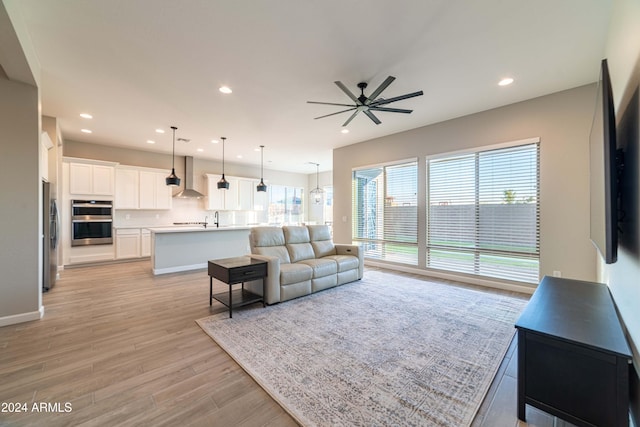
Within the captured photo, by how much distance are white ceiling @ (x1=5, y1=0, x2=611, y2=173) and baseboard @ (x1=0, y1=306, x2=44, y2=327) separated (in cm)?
299

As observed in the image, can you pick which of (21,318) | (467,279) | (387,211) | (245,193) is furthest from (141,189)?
(467,279)

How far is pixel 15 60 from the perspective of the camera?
99.9 inches

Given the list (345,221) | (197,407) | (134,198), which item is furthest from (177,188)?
(197,407)

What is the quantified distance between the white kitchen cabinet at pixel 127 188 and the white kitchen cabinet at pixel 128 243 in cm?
66

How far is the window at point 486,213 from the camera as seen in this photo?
4.08m

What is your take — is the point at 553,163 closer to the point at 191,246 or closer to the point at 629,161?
the point at 629,161

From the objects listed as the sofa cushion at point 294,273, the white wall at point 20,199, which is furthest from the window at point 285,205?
the white wall at point 20,199

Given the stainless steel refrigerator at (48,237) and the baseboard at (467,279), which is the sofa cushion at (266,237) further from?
the stainless steel refrigerator at (48,237)

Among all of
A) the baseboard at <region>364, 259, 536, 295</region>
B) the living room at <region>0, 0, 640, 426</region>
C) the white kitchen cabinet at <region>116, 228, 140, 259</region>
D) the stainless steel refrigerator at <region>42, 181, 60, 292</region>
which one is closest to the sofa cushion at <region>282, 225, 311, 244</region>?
the baseboard at <region>364, 259, 536, 295</region>

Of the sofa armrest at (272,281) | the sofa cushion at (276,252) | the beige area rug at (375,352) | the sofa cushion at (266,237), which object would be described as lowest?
the beige area rug at (375,352)

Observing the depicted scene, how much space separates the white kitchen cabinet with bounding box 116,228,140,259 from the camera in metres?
6.62

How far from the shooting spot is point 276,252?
4.20 m

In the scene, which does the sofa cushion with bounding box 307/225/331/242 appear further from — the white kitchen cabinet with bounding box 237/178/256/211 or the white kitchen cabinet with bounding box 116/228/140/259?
the white kitchen cabinet with bounding box 116/228/140/259

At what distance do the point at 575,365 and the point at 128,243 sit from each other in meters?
8.44
